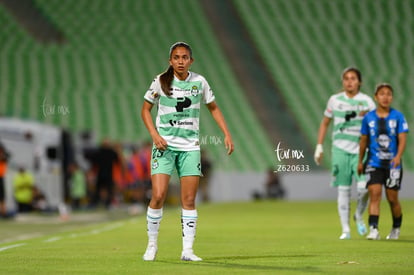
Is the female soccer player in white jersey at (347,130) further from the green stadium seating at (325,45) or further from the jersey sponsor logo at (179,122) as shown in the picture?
the green stadium seating at (325,45)

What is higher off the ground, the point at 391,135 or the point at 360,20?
the point at 360,20

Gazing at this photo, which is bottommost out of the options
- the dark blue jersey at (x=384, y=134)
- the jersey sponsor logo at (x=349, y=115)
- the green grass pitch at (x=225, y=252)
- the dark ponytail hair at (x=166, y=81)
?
the green grass pitch at (x=225, y=252)

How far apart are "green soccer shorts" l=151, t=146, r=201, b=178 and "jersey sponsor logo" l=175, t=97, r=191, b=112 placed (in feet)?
1.32

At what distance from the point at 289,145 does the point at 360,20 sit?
10458mm

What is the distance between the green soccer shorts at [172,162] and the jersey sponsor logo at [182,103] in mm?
403

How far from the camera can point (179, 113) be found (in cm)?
959

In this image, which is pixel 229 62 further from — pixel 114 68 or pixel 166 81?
pixel 166 81

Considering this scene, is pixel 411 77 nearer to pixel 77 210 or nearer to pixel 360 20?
pixel 360 20

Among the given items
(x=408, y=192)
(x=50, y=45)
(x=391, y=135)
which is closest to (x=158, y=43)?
(x=50, y=45)

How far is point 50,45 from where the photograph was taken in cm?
4381

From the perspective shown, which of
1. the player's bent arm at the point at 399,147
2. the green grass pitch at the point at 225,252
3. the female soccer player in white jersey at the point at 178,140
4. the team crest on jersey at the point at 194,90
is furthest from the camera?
the player's bent arm at the point at 399,147

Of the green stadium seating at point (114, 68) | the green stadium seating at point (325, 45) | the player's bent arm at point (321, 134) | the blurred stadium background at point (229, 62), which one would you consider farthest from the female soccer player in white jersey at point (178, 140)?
the green stadium seating at point (325, 45)

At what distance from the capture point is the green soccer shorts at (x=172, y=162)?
375 inches

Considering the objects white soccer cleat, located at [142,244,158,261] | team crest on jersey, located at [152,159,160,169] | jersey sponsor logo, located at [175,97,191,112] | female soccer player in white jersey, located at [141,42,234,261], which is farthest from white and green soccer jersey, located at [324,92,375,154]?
white soccer cleat, located at [142,244,158,261]
